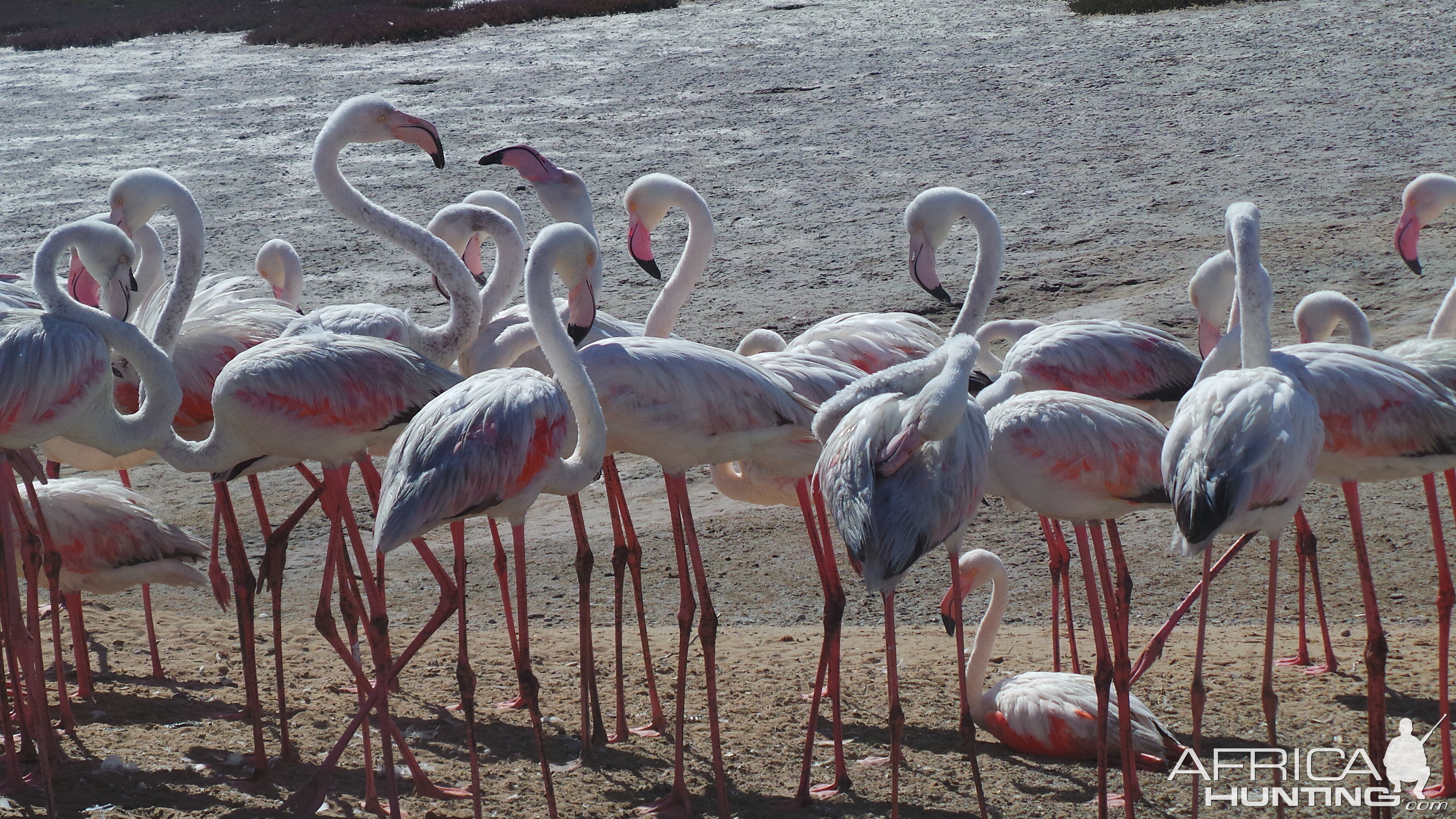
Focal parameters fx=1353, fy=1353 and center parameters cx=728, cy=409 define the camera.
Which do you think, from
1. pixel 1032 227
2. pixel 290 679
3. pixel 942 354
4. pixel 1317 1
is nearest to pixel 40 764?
pixel 290 679

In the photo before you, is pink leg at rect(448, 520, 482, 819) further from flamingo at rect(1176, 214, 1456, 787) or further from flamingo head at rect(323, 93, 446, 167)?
flamingo at rect(1176, 214, 1456, 787)

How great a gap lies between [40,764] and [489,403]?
187cm

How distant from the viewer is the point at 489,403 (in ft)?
12.7

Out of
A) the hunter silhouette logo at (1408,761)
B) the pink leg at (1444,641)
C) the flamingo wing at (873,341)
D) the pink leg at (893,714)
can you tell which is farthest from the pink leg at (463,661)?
the pink leg at (1444,641)

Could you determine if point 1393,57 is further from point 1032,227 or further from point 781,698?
point 781,698

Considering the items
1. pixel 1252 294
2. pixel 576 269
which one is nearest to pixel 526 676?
pixel 576 269

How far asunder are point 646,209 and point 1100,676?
2618 mm

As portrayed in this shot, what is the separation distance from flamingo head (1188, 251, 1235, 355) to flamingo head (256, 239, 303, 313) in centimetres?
407

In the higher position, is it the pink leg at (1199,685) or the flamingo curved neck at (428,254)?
the flamingo curved neck at (428,254)

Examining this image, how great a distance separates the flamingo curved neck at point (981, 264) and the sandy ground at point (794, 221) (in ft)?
4.26

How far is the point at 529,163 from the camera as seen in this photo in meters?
5.54

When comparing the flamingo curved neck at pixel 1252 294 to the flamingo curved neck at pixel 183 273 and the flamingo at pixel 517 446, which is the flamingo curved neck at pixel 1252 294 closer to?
the flamingo at pixel 517 446

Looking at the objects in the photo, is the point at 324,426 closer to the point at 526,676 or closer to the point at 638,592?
the point at 526,676

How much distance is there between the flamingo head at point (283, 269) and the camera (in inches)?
256
